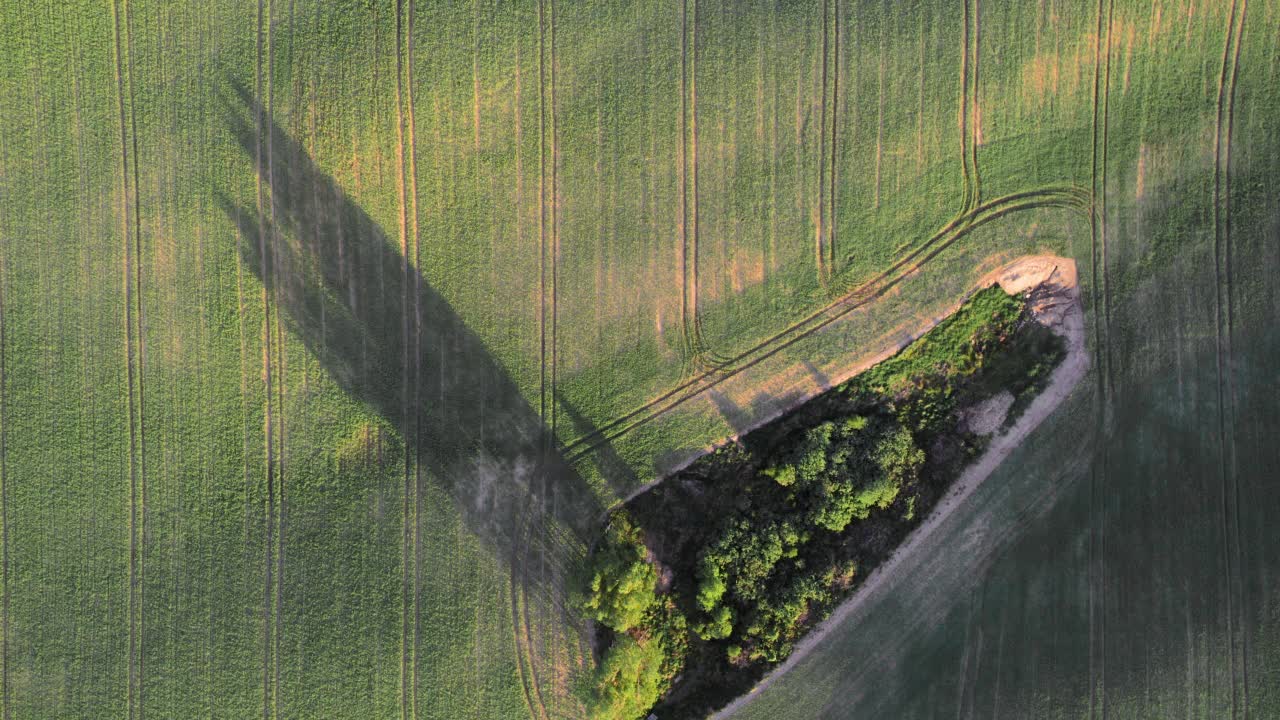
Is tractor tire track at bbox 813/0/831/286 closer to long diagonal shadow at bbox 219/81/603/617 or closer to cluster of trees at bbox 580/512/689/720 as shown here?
cluster of trees at bbox 580/512/689/720

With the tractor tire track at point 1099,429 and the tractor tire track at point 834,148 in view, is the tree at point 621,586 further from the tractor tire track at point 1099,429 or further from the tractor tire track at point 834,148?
the tractor tire track at point 1099,429

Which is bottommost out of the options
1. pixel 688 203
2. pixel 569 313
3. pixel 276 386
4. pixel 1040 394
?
pixel 1040 394

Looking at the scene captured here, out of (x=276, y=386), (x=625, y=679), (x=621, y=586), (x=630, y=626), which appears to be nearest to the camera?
(x=621, y=586)

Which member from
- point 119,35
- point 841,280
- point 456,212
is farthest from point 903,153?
point 119,35

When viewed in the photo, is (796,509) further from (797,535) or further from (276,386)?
(276,386)

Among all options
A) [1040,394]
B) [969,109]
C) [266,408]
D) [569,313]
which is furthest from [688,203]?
[266,408]
